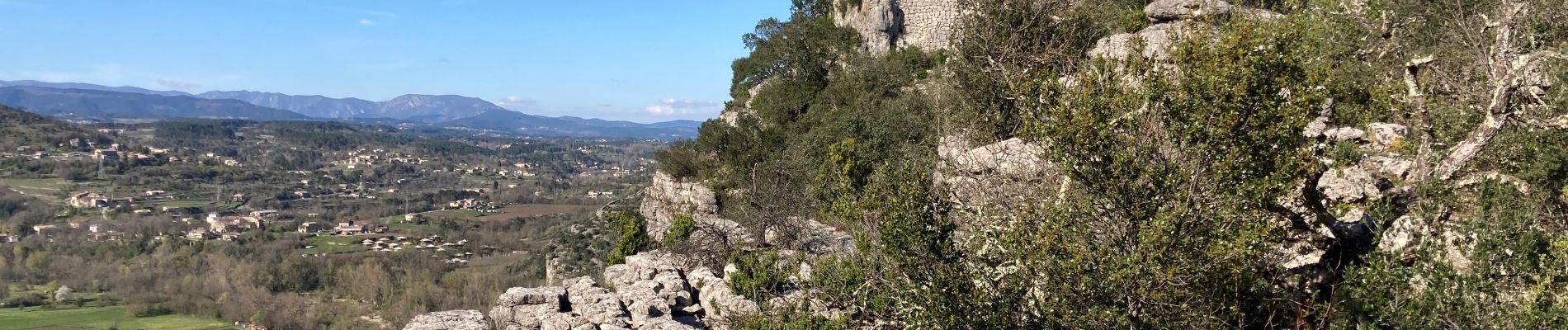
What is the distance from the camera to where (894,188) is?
931cm

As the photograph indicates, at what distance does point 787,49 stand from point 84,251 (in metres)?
89.2

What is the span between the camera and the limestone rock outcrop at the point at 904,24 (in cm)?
3488

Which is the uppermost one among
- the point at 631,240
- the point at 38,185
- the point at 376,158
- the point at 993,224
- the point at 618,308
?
the point at 993,224

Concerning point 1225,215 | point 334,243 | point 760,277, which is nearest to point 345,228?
point 334,243

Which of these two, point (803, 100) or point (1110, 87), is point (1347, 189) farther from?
point (803, 100)

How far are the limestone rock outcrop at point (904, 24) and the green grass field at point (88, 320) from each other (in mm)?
51675

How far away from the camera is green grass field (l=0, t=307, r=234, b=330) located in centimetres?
5525

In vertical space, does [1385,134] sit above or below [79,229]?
above

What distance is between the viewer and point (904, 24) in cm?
3569

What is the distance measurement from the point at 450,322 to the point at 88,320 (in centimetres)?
6509

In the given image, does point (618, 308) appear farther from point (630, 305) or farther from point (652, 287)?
point (652, 287)

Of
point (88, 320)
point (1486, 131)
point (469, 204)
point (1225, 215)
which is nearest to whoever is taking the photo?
point (1225, 215)

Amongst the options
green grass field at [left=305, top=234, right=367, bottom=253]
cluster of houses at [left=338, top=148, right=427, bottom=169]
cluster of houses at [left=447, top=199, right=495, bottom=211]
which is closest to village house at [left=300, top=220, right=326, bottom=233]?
green grass field at [left=305, top=234, right=367, bottom=253]

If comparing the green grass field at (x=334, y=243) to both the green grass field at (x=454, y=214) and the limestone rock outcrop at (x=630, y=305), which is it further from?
the limestone rock outcrop at (x=630, y=305)
